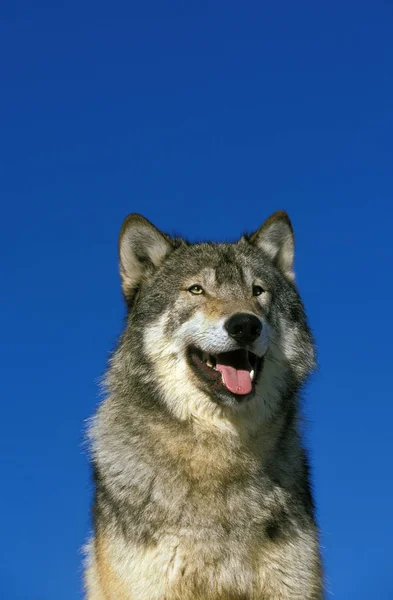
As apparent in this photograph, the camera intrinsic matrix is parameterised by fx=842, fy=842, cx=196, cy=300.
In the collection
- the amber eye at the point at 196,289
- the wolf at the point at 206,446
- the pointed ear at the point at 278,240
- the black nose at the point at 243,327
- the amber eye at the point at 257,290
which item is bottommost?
the wolf at the point at 206,446

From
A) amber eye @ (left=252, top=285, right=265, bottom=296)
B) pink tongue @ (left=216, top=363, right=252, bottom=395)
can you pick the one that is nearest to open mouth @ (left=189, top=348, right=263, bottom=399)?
pink tongue @ (left=216, top=363, right=252, bottom=395)

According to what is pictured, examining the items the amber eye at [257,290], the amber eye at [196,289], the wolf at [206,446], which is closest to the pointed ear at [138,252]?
the wolf at [206,446]

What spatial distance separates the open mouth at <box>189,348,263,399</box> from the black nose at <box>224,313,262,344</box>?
0.61 ft

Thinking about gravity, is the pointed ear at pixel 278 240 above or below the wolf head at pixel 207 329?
above

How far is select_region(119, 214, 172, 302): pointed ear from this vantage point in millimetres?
8203

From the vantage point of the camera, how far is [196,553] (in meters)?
6.83

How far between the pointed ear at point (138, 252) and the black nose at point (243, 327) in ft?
4.64

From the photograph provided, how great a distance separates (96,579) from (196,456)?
1502mm

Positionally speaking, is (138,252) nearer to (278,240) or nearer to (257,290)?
(257,290)

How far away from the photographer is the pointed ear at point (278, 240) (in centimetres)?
869

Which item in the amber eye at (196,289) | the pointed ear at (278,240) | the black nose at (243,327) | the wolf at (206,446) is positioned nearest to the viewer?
the wolf at (206,446)

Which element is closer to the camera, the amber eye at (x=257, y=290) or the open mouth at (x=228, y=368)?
the open mouth at (x=228, y=368)

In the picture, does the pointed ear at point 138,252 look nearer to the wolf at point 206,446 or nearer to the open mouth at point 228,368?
the wolf at point 206,446

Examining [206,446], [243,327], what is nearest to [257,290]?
[243,327]
